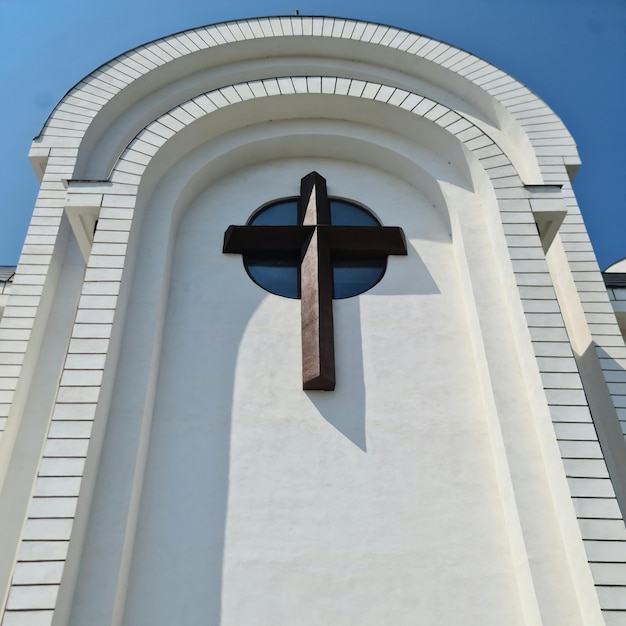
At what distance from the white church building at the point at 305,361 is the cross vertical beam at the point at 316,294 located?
4 cm

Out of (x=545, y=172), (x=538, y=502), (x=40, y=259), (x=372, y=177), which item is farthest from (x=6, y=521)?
(x=545, y=172)

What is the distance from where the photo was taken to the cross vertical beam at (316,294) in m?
7.95

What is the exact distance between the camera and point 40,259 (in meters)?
9.12

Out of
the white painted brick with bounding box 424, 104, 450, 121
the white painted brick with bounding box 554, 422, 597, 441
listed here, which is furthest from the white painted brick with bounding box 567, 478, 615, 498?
the white painted brick with bounding box 424, 104, 450, 121

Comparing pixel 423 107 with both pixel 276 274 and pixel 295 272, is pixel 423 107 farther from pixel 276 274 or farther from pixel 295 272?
pixel 276 274

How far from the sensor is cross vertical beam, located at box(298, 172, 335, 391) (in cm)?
795

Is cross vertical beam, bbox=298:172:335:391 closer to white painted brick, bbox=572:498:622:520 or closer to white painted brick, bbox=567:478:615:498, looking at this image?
white painted brick, bbox=567:478:615:498

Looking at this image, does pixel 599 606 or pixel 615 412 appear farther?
pixel 615 412

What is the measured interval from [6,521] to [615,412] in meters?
6.95

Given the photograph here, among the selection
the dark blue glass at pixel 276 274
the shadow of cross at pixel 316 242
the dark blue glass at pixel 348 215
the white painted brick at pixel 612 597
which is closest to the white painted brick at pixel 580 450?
the white painted brick at pixel 612 597

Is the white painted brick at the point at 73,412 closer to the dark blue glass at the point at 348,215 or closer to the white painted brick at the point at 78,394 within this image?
the white painted brick at the point at 78,394

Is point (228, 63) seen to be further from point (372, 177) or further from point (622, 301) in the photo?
point (622, 301)

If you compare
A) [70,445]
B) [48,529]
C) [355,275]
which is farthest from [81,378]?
[355,275]

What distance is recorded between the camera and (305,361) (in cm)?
809
